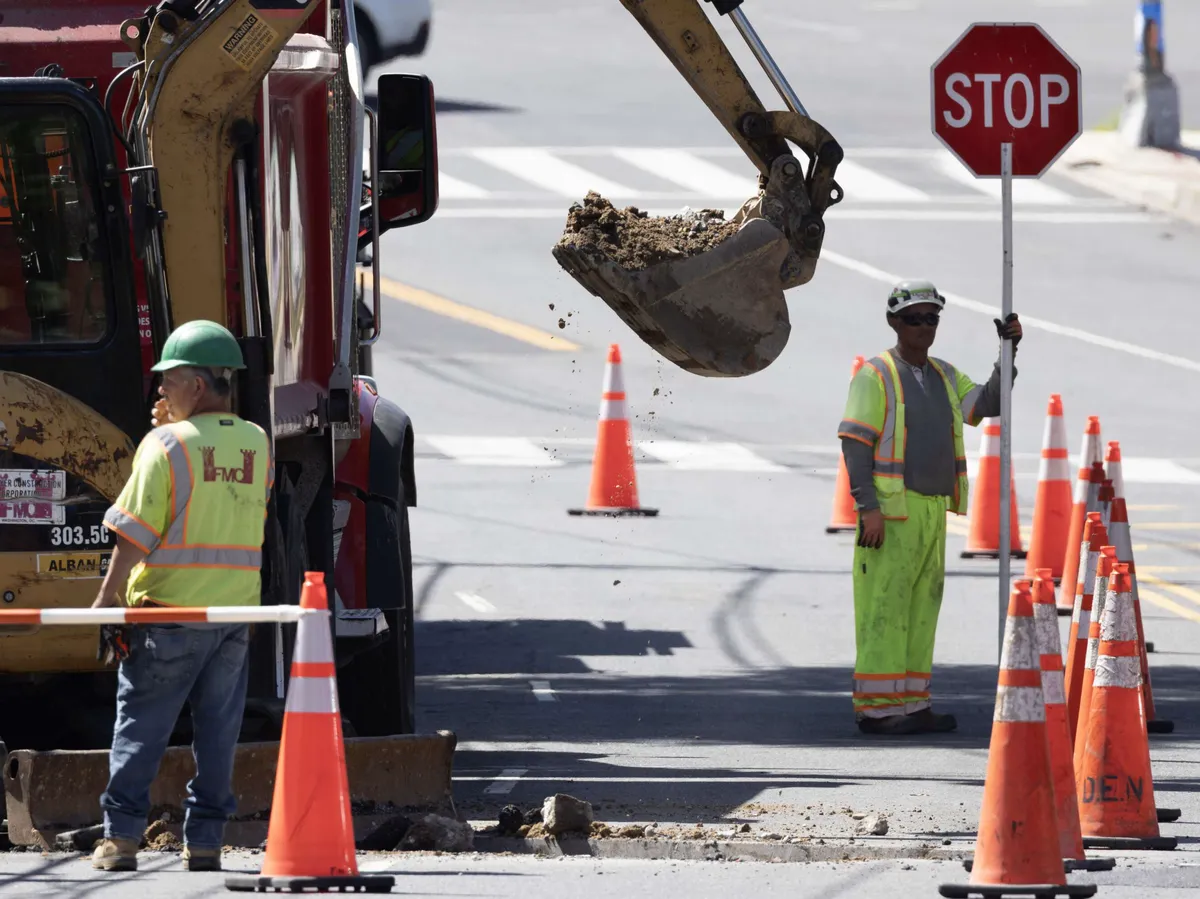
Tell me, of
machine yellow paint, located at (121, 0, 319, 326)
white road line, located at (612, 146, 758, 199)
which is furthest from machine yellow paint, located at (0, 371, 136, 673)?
white road line, located at (612, 146, 758, 199)

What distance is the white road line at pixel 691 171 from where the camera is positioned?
2855 centimetres

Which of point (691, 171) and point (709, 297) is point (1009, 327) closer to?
point (709, 297)

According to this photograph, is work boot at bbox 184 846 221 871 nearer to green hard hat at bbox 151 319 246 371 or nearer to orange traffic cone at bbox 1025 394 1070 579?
green hard hat at bbox 151 319 246 371

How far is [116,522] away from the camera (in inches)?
290

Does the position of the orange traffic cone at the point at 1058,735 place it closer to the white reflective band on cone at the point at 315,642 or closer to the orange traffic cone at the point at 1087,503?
the white reflective band on cone at the point at 315,642

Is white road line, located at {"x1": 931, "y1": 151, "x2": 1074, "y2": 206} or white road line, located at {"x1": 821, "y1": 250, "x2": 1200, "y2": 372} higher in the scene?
white road line, located at {"x1": 931, "y1": 151, "x2": 1074, "y2": 206}

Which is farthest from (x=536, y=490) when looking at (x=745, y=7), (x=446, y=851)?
(x=745, y=7)

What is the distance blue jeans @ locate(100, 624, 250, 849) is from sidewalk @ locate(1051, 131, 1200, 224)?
21.9 m

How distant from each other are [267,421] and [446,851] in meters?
1.58

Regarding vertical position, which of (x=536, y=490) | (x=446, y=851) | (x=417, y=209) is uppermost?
(x=417, y=209)

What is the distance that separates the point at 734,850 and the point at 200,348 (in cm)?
252

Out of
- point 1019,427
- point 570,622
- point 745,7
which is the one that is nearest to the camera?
point 570,622

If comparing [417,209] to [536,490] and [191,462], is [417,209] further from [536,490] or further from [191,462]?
[536,490]

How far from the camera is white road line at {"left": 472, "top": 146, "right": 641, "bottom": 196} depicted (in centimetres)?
2850
